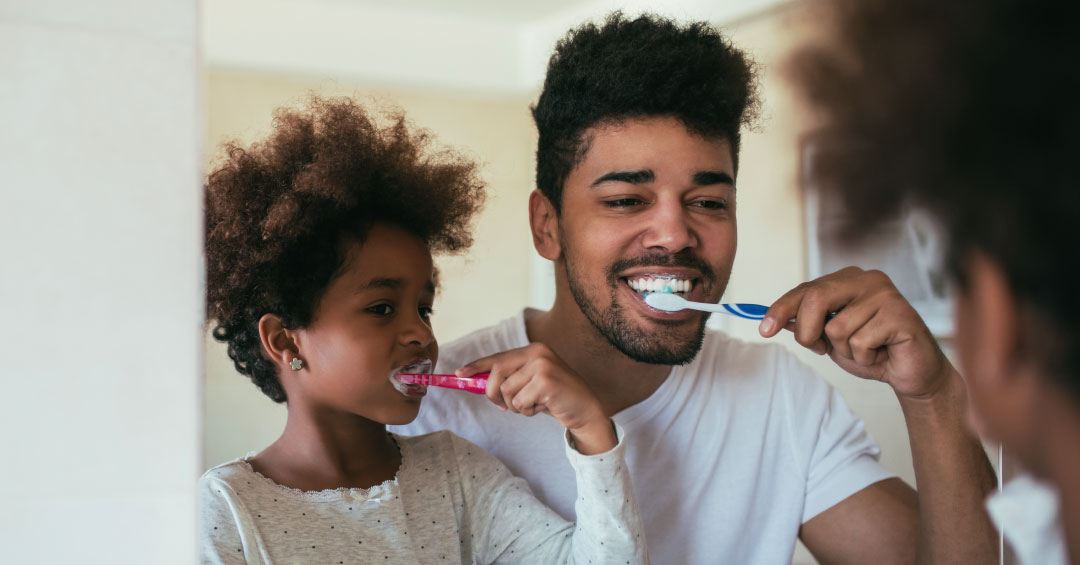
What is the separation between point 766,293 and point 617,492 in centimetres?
25

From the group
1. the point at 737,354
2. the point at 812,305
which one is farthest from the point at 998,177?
the point at 737,354

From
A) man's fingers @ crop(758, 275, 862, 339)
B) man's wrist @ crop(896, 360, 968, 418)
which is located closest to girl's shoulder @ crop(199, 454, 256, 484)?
man's fingers @ crop(758, 275, 862, 339)

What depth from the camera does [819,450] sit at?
0.96 metres

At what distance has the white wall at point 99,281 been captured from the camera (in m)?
0.51

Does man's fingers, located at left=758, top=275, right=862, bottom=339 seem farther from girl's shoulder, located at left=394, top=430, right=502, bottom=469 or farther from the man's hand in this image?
girl's shoulder, located at left=394, top=430, right=502, bottom=469

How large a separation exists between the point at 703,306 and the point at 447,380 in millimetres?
244

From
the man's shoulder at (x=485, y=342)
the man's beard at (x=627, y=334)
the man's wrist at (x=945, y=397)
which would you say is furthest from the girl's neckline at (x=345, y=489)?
the man's wrist at (x=945, y=397)

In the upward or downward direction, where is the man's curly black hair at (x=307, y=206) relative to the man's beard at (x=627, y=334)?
upward

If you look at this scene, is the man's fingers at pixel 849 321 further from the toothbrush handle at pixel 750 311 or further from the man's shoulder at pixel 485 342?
the man's shoulder at pixel 485 342

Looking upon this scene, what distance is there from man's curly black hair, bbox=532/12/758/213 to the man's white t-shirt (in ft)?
0.65

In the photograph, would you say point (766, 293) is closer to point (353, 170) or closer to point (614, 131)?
point (614, 131)

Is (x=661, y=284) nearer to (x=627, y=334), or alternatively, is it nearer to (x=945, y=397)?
(x=627, y=334)

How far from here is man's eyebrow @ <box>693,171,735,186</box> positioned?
82cm

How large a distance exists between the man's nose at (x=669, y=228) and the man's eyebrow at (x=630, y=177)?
3 centimetres
